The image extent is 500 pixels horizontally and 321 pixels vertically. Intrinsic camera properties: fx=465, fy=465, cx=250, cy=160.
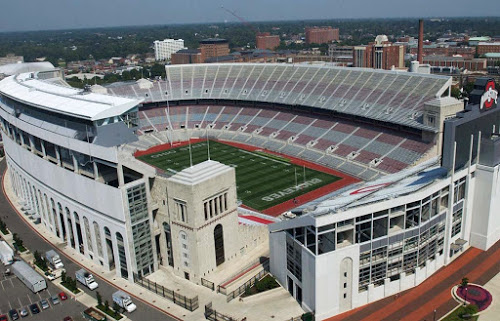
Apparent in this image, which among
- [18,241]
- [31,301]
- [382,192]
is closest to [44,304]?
[31,301]

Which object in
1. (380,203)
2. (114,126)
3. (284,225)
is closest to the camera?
(380,203)

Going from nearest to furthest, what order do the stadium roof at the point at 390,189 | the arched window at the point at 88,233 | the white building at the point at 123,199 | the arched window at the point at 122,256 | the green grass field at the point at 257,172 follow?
1. the stadium roof at the point at 390,189
2. the white building at the point at 123,199
3. the arched window at the point at 122,256
4. the arched window at the point at 88,233
5. the green grass field at the point at 257,172

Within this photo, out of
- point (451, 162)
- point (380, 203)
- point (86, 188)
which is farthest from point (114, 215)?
point (451, 162)

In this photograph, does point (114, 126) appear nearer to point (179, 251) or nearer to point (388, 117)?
point (179, 251)

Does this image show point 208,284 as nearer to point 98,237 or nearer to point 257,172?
point 98,237

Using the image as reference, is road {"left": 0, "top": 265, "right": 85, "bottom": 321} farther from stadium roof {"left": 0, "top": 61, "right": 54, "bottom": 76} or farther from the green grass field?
stadium roof {"left": 0, "top": 61, "right": 54, "bottom": 76}

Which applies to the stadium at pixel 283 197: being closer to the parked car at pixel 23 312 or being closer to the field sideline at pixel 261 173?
the field sideline at pixel 261 173

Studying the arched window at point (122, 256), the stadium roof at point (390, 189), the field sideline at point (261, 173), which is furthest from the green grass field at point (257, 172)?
the stadium roof at point (390, 189)
